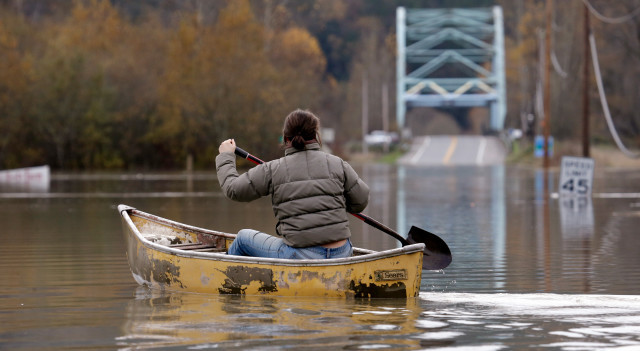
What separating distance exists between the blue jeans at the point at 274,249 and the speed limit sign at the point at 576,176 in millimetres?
20555

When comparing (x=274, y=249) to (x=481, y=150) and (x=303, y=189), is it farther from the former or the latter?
(x=481, y=150)

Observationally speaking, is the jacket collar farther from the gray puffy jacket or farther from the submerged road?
the submerged road

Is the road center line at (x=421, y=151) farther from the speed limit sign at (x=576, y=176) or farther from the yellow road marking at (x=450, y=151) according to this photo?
the speed limit sign at (x=576, y=176)

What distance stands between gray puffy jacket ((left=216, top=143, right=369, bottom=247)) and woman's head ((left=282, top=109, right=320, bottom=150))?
0.25 feet

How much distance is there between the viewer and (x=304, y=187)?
10070 mm

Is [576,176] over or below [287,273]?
below

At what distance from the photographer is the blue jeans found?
10289mm

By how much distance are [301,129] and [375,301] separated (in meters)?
1.55

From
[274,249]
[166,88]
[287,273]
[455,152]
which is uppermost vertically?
[166,88]

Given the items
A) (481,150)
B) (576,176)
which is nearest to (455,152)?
(481,150)

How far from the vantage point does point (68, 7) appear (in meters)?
89.9

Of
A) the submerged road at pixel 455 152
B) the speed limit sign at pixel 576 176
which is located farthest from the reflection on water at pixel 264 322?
the submerged road at pixel 455 152

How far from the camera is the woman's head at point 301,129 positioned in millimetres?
10062

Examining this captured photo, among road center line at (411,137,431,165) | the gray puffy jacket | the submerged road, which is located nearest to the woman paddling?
the gray puffy jacket
